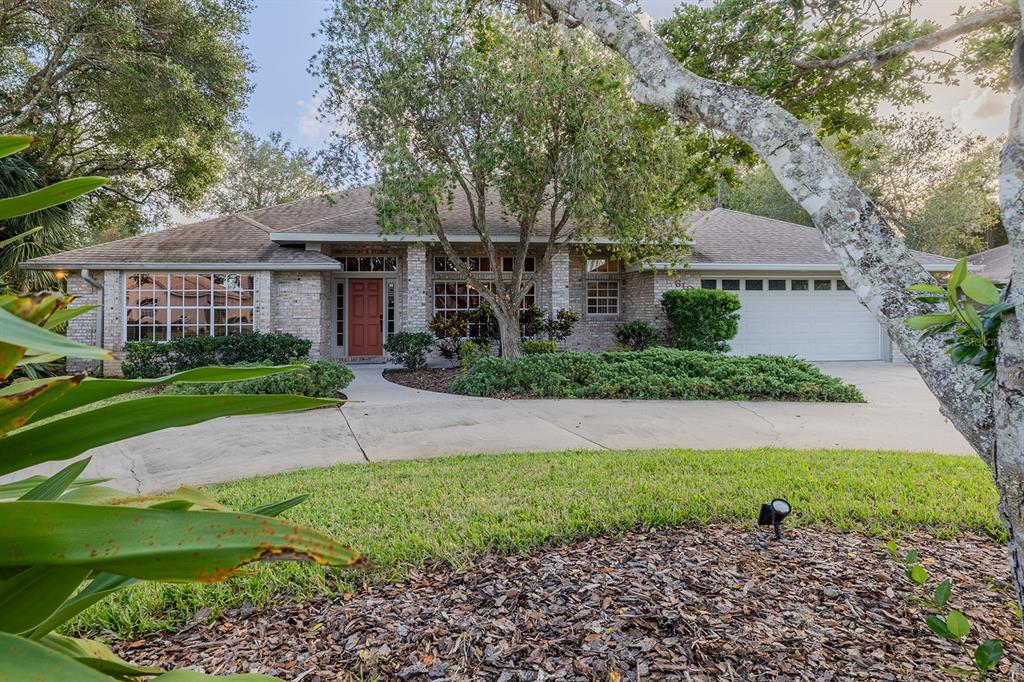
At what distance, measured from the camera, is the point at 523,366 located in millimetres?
9820

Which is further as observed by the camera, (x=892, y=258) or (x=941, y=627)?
(x=892, y=258)

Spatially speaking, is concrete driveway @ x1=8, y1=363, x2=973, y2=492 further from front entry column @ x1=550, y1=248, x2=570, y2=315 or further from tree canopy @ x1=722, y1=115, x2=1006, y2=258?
tree canopy @ x1=722, y1=115, x2=1006, y2=258

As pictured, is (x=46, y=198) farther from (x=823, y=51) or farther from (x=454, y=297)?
(x=454, y=297)

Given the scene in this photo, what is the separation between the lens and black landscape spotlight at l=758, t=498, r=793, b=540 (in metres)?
2.90

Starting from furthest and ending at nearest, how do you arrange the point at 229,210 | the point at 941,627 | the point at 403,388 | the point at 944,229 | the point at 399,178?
1. the point at 229,210
2. the point at 944,229
3. the point at 403,388
4. the point at 399,178
5. the point at 941,627

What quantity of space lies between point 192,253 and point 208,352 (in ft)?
9.42

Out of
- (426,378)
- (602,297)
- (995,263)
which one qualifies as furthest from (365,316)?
(995,263)

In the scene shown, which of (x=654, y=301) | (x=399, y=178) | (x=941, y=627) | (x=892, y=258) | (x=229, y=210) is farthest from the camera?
(x=229, y=210)

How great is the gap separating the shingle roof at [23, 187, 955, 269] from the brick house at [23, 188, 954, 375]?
5 cm

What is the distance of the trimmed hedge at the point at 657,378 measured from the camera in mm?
9211

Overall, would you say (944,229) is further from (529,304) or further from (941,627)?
(941,627)

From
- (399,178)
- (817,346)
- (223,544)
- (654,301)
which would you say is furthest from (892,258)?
(817,346)

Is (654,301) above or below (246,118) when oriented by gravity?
below

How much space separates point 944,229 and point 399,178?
25.8 meters
